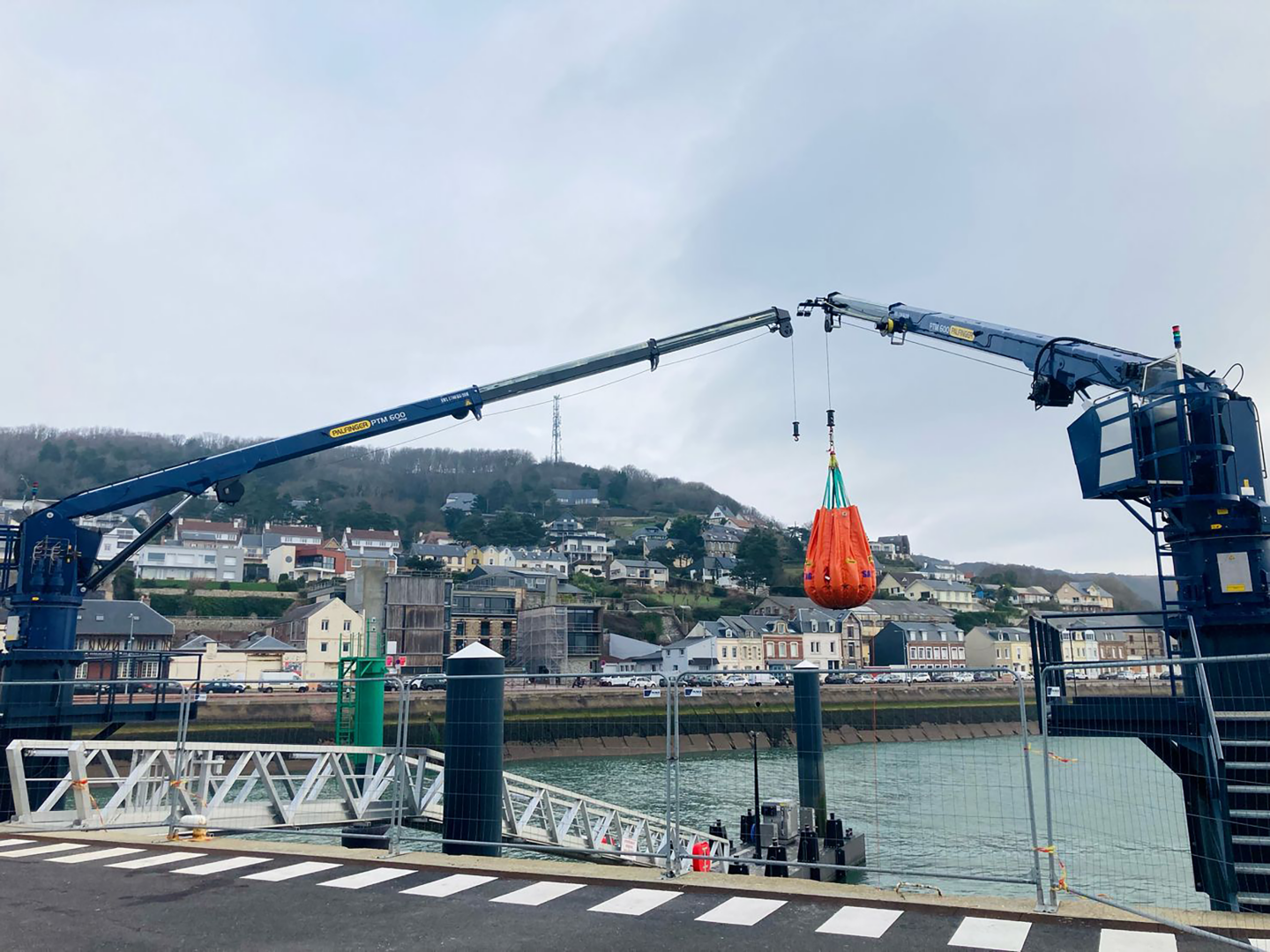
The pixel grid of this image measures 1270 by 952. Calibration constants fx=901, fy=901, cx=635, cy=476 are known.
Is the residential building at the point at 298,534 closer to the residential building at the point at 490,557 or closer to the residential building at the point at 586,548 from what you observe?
the residential building at the point at 490,557

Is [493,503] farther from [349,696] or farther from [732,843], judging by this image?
[732,843]

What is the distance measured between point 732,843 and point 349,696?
16405 mm

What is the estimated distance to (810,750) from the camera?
17203 mm

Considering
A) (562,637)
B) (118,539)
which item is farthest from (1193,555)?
(118,539)

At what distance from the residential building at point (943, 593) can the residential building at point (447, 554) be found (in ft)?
199

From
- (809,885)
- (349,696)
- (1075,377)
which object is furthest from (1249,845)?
(349,696)

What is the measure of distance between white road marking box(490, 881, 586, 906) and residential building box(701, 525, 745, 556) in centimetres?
12418

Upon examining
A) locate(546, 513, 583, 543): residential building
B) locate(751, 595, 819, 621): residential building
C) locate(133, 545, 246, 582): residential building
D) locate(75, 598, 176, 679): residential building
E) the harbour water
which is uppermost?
locate(546, 513, 583, 543): residential building

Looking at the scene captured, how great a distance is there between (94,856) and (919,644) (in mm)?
86378

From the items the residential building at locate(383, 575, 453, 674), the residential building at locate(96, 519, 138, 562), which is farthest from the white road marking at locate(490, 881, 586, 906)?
the residential building at locate(96, 519, 138, 562)

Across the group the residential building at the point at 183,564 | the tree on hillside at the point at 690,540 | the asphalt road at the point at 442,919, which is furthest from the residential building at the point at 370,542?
the asphalt road at the point at 442,919

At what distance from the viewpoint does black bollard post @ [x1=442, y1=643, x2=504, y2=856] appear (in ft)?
31.5

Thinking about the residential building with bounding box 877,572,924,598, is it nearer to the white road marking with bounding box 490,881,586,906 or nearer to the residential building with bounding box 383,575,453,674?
the residential building with bounding box 383,575,453,674

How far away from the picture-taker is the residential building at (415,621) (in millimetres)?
59750
